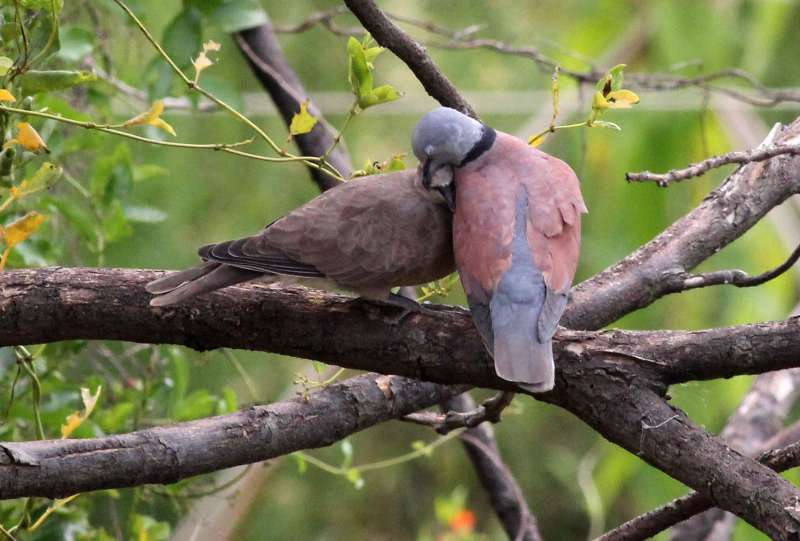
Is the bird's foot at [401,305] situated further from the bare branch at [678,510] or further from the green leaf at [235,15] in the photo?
the green leaf at [235,15]

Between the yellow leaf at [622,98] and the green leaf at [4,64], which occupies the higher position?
the green leaf at [4,64]

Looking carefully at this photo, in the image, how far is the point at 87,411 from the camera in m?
1.57

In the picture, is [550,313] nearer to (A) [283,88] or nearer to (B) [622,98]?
(B) [622,98]

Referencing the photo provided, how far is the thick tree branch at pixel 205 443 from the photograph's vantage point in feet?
A: 4.38

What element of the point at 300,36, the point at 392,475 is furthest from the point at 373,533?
the point at 300,36

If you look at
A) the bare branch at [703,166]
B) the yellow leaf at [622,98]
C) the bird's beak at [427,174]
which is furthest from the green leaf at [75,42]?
the bare branch at [703,166]

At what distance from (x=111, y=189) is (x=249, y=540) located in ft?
8.07

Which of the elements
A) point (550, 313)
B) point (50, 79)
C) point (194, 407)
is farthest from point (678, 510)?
point (50, 79)

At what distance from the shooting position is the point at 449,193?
189cm

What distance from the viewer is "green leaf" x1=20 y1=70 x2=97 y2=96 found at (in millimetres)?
1580

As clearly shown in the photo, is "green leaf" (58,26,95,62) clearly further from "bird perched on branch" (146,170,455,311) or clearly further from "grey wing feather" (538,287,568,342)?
"grey wing feather" (538,287,568,342)

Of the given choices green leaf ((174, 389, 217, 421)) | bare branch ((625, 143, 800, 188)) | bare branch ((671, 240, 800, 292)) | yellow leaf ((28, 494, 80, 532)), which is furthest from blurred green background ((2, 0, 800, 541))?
bare branch ((625, 143, 800, 188))

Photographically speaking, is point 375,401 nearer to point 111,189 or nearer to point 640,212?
point 111,189

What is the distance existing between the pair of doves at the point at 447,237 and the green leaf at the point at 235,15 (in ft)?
1.67
